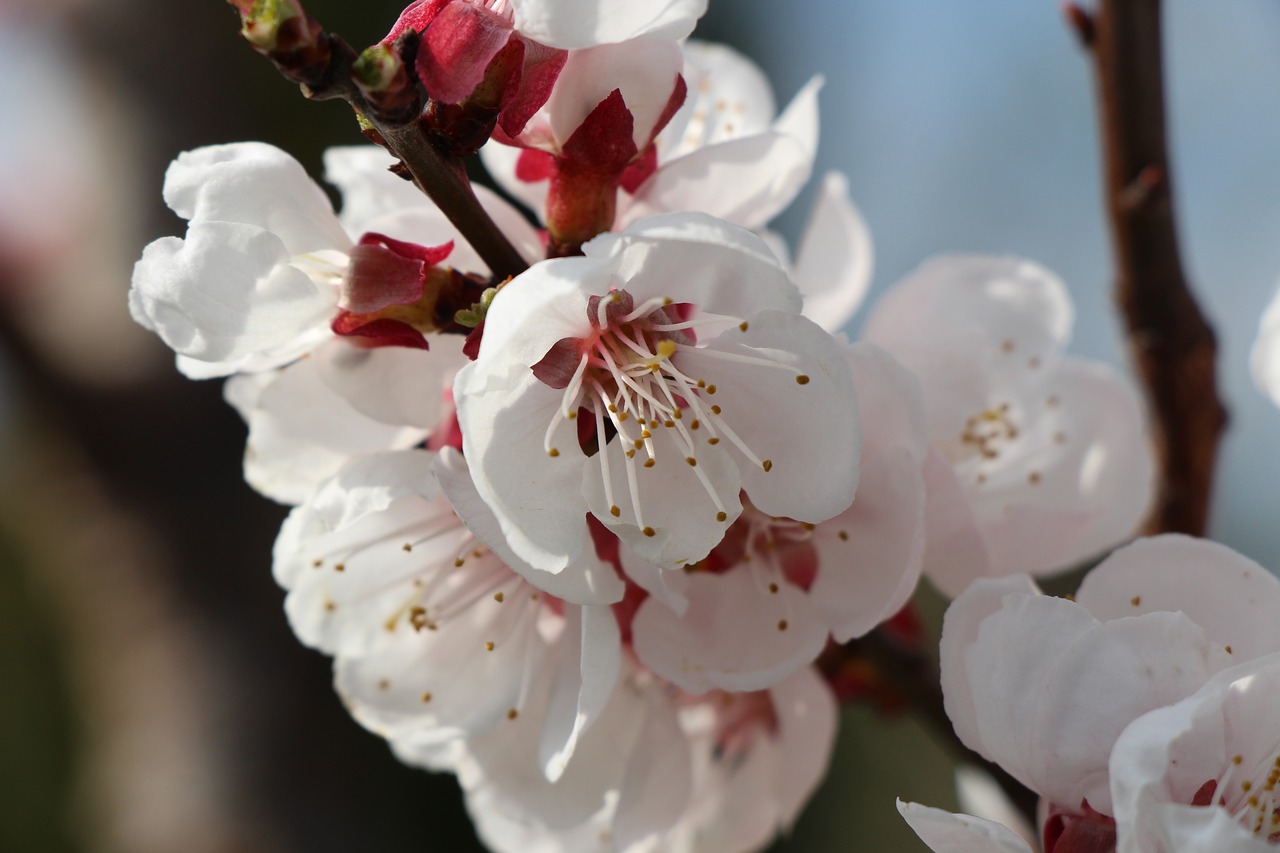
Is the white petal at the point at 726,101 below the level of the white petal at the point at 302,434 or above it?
below

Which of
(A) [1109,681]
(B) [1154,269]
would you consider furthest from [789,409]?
(B) [1154,269]

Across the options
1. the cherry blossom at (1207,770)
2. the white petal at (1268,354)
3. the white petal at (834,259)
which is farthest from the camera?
the white petal at (834,259)

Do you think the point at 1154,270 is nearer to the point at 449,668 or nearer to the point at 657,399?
the point at 657,399

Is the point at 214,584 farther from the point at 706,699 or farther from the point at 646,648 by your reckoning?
the point at 646,648

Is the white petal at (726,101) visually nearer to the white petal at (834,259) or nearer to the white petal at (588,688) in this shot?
the white petal at (834,259)

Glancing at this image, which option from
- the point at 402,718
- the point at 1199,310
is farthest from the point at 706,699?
the point at 1199,310

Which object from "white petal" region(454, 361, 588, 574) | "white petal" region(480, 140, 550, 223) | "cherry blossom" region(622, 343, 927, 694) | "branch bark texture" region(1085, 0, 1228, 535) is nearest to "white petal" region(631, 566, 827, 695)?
"cherry blossom" region(622, 343, 927, 694)

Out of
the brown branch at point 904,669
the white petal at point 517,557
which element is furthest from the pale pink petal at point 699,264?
the brown branch at point 904,669

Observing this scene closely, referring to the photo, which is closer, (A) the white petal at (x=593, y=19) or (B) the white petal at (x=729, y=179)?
(A) the white petal at (x=593, y=19)

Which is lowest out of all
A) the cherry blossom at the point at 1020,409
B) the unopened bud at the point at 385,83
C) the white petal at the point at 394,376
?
the cherry blossom at the point at 1020,409
